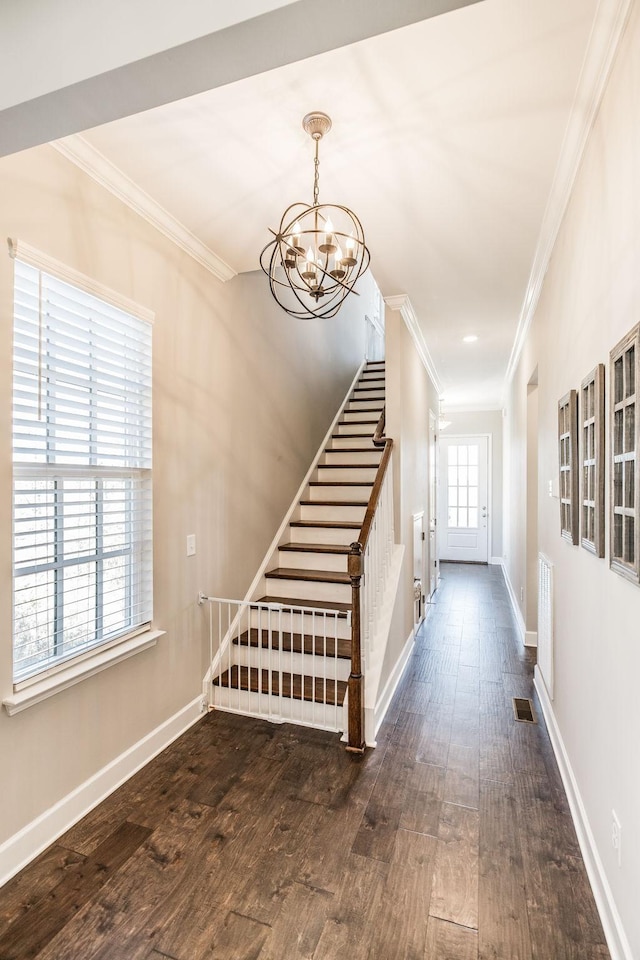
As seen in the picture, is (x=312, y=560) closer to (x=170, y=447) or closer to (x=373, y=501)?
(x=373, y=501)

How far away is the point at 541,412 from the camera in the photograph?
3.43 metres

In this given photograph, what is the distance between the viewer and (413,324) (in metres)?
4.25

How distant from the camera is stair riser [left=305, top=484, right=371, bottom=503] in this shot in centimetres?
452

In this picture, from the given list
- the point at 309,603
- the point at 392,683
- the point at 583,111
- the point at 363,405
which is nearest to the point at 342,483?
the point at 309,603

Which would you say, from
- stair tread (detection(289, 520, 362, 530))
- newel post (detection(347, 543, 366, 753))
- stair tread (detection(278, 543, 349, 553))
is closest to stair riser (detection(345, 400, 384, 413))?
stair tread (detection(289, 520, 362, 530))

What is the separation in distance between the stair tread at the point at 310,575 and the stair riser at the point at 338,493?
866 millimetres

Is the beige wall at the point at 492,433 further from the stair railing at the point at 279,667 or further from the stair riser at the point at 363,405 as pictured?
the stair railing at the point at 279,667

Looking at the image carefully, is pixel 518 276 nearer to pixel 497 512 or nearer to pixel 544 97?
pixel 544 97

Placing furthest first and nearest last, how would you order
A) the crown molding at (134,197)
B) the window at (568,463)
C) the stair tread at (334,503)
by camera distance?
1. the stair tread at (334,503)
2. the window at (568,463)
3. the crown molding at (134,197)

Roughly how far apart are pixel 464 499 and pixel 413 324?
523 centimetres

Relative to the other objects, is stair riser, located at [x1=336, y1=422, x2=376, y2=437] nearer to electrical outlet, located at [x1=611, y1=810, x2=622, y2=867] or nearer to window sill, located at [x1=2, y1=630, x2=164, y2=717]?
window sill, located at [x1=2, y1=630, x2=164, y2=717]

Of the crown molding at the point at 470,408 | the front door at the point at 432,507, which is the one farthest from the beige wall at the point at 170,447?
the crown molding at the point at 470,408

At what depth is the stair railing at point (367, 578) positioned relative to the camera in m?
2.60

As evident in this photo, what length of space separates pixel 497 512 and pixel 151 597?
283 inches
